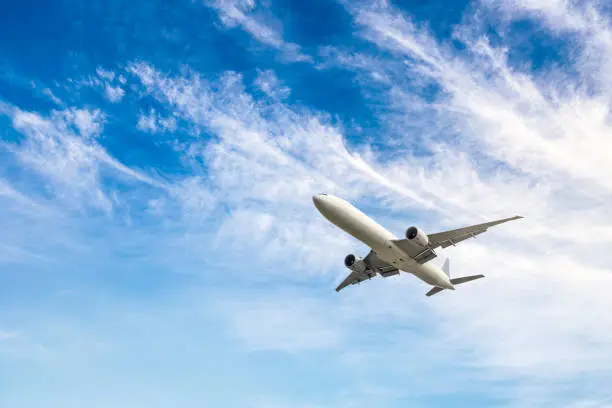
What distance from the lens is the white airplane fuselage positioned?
4794 cm

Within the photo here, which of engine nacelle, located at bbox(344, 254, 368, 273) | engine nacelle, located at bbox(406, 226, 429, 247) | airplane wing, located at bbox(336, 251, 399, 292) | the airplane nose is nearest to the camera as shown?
the airplane nose

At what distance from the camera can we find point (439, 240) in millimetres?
51969

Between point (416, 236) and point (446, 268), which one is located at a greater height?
point (446, 268)

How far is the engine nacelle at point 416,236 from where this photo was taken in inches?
1987

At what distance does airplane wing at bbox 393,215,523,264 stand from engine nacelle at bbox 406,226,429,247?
1.38 feet

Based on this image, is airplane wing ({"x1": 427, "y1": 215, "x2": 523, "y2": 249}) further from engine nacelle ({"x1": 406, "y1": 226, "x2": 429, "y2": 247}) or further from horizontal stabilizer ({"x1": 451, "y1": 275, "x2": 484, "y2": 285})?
horizontal stabilizer ({"x1": 451, "y1": 275, "x2": 484, "y2": 285})

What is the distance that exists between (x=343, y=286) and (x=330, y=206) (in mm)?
20729

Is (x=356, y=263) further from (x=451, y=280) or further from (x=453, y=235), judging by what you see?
(x=453, y=235)

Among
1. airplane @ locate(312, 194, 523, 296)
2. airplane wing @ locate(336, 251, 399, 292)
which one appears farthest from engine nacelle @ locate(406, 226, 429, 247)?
airplane wing @ locate(336, 251, 399, 292)

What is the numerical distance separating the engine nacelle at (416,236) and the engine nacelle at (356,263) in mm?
11240

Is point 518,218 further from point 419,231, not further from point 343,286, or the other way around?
point 343,286

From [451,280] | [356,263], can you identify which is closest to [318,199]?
[356,263]

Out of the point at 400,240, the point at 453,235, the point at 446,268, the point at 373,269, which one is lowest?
the point at 400,240

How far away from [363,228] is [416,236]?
216 inches
